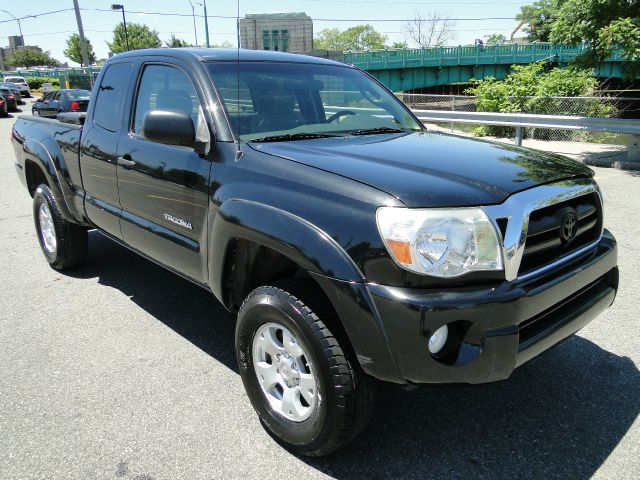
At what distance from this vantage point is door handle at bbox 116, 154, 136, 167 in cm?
359

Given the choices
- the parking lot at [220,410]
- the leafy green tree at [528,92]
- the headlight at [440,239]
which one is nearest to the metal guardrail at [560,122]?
the leafy green tree at [528,92]

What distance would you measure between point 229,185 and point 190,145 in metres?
0.44

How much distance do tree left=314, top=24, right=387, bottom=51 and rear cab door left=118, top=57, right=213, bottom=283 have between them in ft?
379

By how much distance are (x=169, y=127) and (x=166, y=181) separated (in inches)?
19.2

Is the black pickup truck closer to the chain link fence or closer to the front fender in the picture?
the front fender

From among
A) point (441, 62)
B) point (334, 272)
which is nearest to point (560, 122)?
point (334, 272)

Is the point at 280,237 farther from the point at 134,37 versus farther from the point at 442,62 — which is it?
the point at 134,37

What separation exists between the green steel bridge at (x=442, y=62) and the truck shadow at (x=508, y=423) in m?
30.8

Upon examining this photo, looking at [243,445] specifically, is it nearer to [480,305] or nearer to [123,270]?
[480,305]

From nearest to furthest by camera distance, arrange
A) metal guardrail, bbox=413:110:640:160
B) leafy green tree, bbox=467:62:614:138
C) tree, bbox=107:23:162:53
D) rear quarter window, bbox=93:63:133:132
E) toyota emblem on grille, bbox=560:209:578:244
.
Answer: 1. toyota emblem on grille, bbox=560:209:578:244
2. rear quarter window, bbox=93:63:133:132
3. metal guardrail, bbox=413:110:640:160
4. leafy green tree, bbox=467:62:614:138
5. tree, bbox=107:23:162:53

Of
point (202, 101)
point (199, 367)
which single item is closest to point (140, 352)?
point (199, 367)

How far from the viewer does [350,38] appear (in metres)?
115

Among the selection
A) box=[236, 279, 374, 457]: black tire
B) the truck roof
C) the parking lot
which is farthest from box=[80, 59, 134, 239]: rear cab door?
box=[236, 279, 374, 457]: black tire

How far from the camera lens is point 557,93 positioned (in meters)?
16.9
